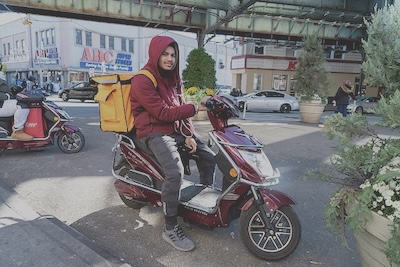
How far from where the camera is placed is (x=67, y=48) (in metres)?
33.4

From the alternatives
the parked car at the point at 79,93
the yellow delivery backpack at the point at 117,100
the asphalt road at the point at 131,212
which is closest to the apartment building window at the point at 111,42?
the parked car at the point at 79,93

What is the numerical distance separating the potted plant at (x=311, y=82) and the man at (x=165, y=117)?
8762 mm

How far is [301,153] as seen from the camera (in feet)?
20.8

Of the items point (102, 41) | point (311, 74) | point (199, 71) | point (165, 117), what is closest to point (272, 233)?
point (165, 117)

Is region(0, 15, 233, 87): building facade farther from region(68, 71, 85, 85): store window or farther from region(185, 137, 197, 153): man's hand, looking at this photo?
region(185, 137, 197, 153): man's hand

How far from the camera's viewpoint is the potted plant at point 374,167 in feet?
5.72

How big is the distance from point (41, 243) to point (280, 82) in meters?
28.2

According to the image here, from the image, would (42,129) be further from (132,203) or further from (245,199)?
(245,199)

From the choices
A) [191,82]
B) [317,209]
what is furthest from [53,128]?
[191,82]

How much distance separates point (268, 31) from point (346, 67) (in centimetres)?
1421

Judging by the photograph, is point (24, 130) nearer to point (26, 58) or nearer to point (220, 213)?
point (220, 213)

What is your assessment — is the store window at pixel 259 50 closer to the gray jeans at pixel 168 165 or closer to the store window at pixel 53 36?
the store window at pixel 53 36

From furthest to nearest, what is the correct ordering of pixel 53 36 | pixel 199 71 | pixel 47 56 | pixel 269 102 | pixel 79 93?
pixel 47 56 → pixel 53 36 → pixel 79 93 → pixel 269 102 → pixel 199 71

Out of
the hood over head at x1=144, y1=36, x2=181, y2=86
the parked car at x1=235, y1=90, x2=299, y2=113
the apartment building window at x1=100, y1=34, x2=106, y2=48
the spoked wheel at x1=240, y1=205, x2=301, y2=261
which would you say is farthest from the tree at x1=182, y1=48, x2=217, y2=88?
the apartment building window at x1=100, y1=34, x2=106, y2=48
